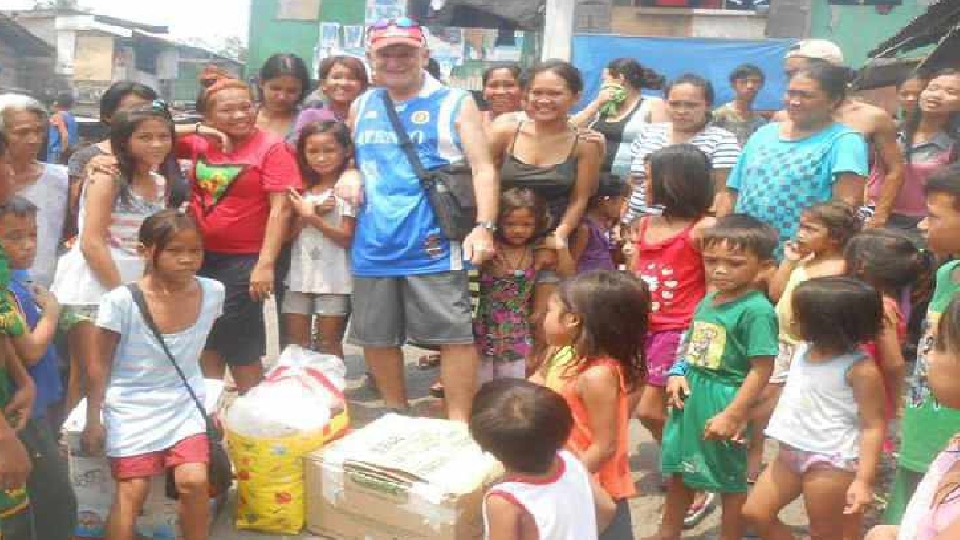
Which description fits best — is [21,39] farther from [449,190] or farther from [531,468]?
[531,468]

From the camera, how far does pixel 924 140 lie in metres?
4.52

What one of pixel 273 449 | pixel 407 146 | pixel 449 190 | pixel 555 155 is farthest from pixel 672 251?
pixel 273 449

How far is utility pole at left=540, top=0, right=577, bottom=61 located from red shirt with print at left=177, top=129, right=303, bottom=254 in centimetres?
977

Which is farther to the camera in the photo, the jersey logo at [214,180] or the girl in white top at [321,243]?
the girl in white top at [321,243]

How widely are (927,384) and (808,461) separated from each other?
419 millimetres

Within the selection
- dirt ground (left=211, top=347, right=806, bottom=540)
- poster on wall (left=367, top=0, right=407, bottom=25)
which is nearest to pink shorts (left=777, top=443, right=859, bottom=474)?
dirt ground (left=211, top=347, right=806, bottom=540)

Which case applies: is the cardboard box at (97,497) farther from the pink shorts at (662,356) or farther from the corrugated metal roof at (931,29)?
the corrugated metal roof at (931,29)

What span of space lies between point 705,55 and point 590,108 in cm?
786

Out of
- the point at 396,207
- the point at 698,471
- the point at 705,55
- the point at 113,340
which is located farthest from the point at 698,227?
the point at 705,55

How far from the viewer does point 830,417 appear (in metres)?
2.67

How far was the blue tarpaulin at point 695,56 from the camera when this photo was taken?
1276 cm

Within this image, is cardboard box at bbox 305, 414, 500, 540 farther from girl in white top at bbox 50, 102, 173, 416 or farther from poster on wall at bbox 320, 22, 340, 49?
poster on wall at bbox 320, 22, 340, 49

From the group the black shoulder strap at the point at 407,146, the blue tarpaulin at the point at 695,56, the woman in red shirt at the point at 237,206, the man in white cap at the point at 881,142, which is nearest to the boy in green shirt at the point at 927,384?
the man in white cap at the point at 881,142

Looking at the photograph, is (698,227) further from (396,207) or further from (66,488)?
(66,488)
